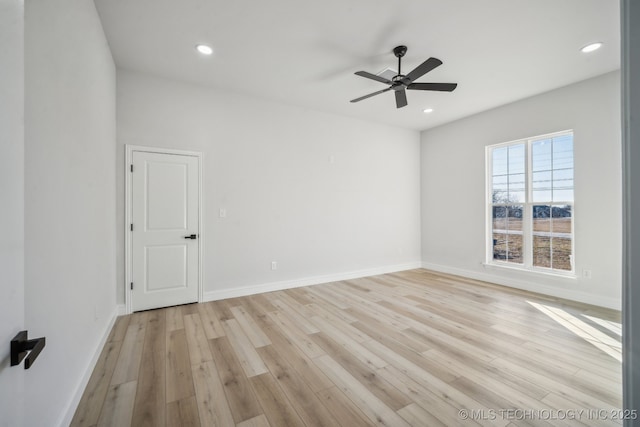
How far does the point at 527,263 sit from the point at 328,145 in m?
3.79

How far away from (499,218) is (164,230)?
5326mm

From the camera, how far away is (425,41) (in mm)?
2828

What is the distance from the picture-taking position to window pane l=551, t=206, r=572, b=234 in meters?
3.95

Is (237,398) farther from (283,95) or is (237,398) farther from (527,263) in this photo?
(527,263)

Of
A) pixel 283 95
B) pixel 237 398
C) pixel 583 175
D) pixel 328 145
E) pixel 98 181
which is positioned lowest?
pixel 237 398

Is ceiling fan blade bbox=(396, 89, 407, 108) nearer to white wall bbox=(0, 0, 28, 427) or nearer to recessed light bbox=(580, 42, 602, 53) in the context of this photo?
recessed light bbox=(580, 42, 602, 53)

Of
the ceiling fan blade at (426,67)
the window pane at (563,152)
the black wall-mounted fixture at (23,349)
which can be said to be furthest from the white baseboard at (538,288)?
the black wall-mounted fixture at (23,349)

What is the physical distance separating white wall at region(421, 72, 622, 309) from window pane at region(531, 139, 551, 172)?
20 cm

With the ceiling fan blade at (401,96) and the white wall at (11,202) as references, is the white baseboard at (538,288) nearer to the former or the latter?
the ceiling fan blade at (401,96)

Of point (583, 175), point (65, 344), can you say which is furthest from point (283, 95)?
point (583, 175)

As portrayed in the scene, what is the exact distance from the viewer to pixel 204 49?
297 cm

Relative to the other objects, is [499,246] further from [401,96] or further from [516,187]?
[401,96]

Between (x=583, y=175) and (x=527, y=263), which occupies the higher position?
(x=583, y=175)

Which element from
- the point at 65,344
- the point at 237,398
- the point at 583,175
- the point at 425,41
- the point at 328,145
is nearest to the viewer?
the point at 65,344
